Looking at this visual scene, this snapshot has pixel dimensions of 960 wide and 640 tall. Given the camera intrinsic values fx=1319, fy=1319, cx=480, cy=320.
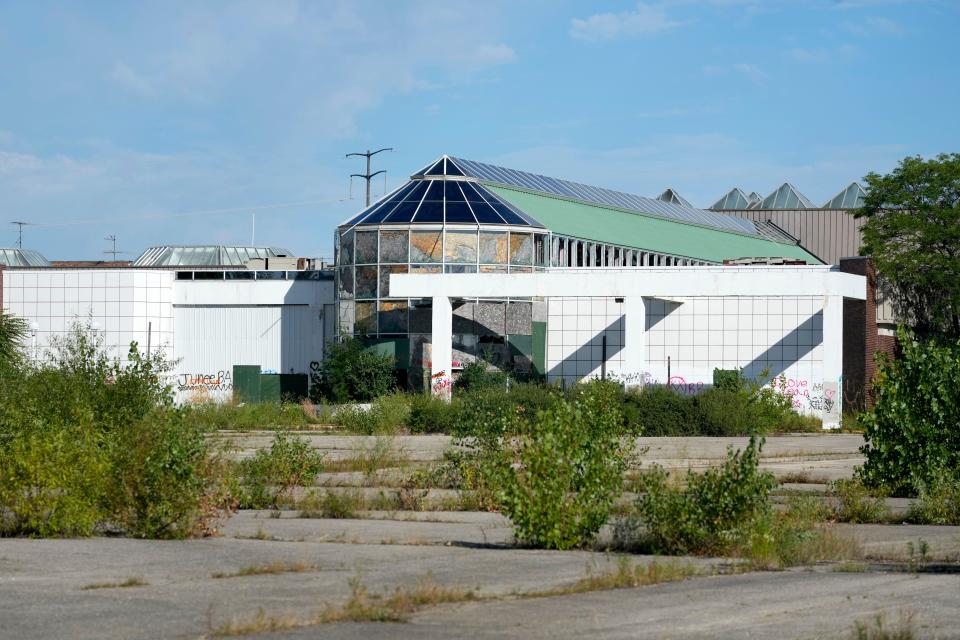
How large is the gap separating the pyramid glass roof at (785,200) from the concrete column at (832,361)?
38759 millimetres

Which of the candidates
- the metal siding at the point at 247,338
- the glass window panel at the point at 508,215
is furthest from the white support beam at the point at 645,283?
the metal siding at the point at 247,338

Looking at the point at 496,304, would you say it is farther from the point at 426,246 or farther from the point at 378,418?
the point at 378,418

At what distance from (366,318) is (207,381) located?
904 cm

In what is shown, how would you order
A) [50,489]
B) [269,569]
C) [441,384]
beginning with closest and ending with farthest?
[269,569], [50,489], [441,384]

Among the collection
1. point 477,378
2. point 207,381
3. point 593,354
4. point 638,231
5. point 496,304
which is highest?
point 638,231

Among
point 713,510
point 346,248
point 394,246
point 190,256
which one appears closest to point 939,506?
point 713,510

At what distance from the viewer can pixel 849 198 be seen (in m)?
84.8

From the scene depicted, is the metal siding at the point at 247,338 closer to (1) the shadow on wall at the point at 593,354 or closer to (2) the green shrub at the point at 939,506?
(1) the shadow on wall at the point at 593,354

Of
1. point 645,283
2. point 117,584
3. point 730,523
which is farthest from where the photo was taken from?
point 645,283

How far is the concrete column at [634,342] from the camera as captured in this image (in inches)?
1834

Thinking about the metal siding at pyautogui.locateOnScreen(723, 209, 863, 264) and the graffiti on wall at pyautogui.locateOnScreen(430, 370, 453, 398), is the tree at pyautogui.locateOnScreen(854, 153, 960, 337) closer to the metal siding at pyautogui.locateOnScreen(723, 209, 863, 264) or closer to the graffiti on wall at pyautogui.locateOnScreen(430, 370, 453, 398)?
the metal siding at pyautogui.locateOnScreen(723, 209, 863, 264)

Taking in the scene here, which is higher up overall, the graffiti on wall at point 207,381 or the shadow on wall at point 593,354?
the shadow on wall at point 593,354

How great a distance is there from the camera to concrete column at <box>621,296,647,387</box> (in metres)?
46.6

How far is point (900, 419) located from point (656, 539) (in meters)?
7.67
